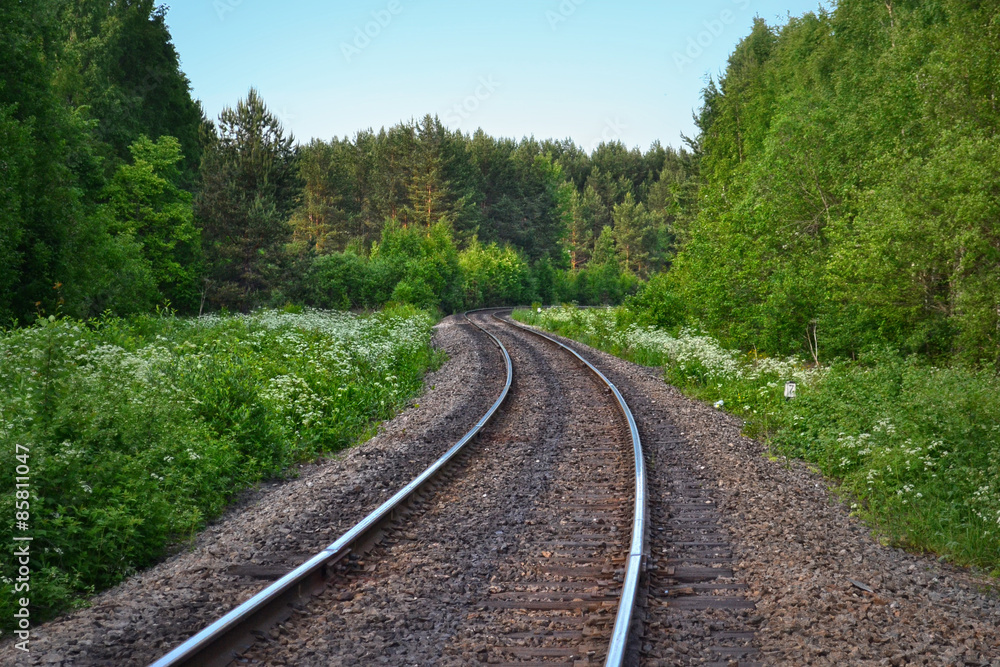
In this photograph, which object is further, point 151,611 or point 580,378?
point 580,378

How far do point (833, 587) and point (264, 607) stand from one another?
4.19m

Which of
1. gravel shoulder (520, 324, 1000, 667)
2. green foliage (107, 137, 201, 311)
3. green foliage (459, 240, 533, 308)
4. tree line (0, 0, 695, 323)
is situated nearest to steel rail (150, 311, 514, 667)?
gravel shoulder (520, 324, 1000, 667)

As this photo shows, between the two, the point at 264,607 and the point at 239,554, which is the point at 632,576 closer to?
the point at 264,607

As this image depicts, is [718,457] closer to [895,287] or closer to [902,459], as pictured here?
[902,459]

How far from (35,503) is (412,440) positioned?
558 centimetres

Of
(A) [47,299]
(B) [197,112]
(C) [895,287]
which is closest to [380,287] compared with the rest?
(B) [197,112]

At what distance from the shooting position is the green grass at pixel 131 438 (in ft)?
17.3

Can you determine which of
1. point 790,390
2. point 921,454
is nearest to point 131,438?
point 921,454

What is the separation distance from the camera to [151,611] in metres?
4.58

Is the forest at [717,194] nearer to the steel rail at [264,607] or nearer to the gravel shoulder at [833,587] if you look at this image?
the gravel shoulder at [833,587]

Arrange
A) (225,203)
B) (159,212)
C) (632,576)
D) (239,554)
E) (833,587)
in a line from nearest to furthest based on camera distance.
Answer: (632,576) → (833,587) → (239,554) → (159,212) → (225,203)

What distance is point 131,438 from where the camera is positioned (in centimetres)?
694

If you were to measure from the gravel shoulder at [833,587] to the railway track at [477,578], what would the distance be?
83cm

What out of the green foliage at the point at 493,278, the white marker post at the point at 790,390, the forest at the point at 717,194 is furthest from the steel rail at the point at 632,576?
the green foliage at the point at 493,278
